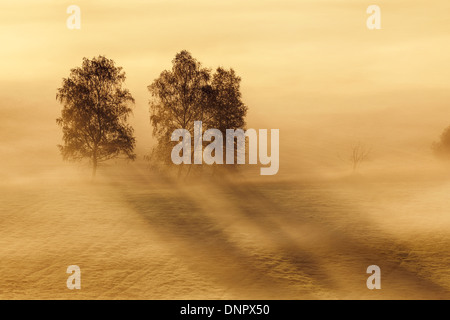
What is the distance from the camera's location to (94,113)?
60.5 m

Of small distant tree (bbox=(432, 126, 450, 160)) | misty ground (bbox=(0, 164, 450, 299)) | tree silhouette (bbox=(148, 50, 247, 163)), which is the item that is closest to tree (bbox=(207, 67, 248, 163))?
tree silhouette (bbox=(148, 50, 247, 163))

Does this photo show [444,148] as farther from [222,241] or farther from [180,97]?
[222,241]

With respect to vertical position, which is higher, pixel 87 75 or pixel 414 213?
pixel 87 75

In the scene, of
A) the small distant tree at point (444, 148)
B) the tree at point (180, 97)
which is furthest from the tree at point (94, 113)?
the small distant tree at point (444, 148)

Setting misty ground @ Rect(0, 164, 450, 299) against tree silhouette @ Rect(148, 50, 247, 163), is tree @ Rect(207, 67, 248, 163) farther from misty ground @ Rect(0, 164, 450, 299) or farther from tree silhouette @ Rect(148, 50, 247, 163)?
misty ground @ Rect(0, 164, 450, 299)

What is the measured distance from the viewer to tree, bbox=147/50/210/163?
61219 mm

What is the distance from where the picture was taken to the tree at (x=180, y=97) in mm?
61219

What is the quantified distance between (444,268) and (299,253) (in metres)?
8.44

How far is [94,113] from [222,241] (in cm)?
3360

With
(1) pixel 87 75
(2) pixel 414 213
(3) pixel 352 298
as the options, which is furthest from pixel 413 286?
(1) pixel 87 75

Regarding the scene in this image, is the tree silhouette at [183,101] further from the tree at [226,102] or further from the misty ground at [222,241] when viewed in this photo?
Result: the misty ground at [222,241]

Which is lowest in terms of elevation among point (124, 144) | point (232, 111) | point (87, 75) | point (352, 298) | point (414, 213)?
point (352, 298)

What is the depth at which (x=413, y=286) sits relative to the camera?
2450 cm
